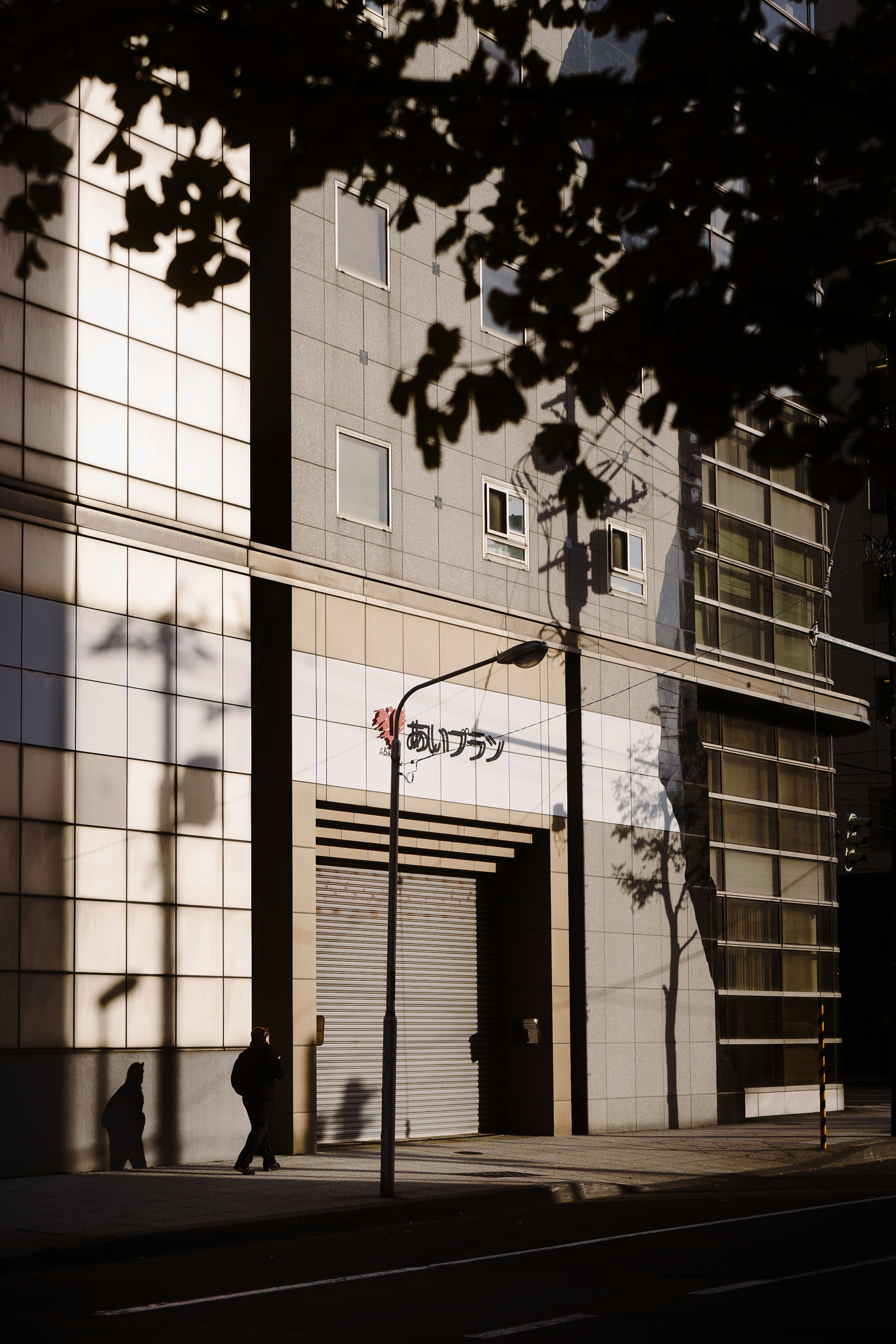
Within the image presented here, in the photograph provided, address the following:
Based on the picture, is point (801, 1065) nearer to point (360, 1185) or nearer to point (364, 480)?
point (364, 480)

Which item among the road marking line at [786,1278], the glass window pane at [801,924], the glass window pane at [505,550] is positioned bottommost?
the road marking line at [786,1278]

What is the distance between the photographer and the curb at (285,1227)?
42.8ft

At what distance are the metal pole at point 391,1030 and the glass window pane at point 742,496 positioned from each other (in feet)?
47.3

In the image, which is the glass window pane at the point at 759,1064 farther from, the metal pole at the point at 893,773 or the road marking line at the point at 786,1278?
the road marking line at the point at 786,1278

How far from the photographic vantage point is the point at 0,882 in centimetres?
1861

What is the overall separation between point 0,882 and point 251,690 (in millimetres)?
4982

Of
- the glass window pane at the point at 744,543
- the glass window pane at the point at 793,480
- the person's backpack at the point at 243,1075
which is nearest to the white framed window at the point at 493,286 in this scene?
the glass window pane at the point at 744,543

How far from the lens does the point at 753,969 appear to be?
99.8 ft

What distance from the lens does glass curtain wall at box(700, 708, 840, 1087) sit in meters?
29.9

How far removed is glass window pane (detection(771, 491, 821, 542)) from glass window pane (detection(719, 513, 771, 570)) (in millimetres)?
586

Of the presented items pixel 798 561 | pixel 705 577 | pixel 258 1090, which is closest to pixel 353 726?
pixel 258 1090

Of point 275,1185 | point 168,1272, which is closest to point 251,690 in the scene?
point 275,1185

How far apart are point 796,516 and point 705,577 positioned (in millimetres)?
3887

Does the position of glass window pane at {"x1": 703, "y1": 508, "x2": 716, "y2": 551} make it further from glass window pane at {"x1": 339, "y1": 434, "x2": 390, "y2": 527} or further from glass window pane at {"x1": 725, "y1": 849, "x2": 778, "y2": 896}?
glass window pane at {"x1": 339, "y1": 434, "x2": 390, "y2": 527}
